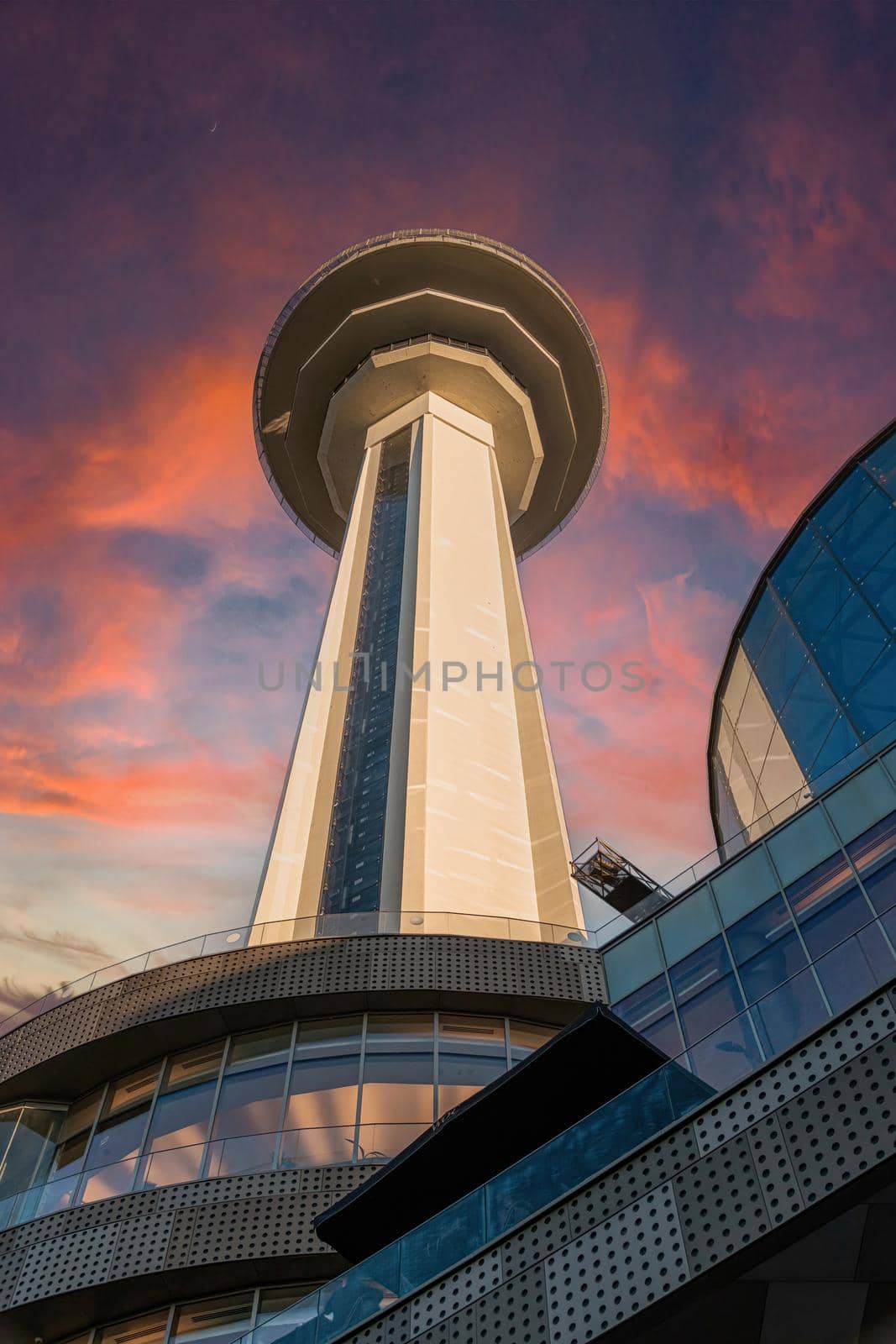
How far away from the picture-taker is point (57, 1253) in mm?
18703

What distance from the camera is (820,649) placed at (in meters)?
32.9

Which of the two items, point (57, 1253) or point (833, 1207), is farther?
point (57, 1253)

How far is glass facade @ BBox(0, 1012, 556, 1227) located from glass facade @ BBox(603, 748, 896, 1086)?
3.49 metres

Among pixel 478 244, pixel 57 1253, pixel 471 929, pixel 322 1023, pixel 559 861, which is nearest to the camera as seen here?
pixel 57 1253

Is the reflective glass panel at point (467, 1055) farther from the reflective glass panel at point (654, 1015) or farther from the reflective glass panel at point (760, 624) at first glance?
the reflective glass panel at point (760, 624)

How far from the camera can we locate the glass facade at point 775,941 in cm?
1511

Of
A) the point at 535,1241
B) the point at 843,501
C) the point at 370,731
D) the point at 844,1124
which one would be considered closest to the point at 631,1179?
the point at 535,1241

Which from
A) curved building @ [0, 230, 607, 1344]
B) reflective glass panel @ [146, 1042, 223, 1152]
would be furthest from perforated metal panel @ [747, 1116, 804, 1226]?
reflective glass panel @ [146, 1042, 223, 1152]

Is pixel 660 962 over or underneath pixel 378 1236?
over

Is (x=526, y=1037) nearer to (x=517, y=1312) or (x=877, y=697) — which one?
(x=517, y=1312)

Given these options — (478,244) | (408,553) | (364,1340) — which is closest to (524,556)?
(478,244)

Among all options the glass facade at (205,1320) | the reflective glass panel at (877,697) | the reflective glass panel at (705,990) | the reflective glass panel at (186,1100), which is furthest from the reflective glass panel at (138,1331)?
the reflective glass panel at (877,697)

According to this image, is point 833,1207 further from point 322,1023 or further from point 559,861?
point 559,861

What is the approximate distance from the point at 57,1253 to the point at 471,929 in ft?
33.6
